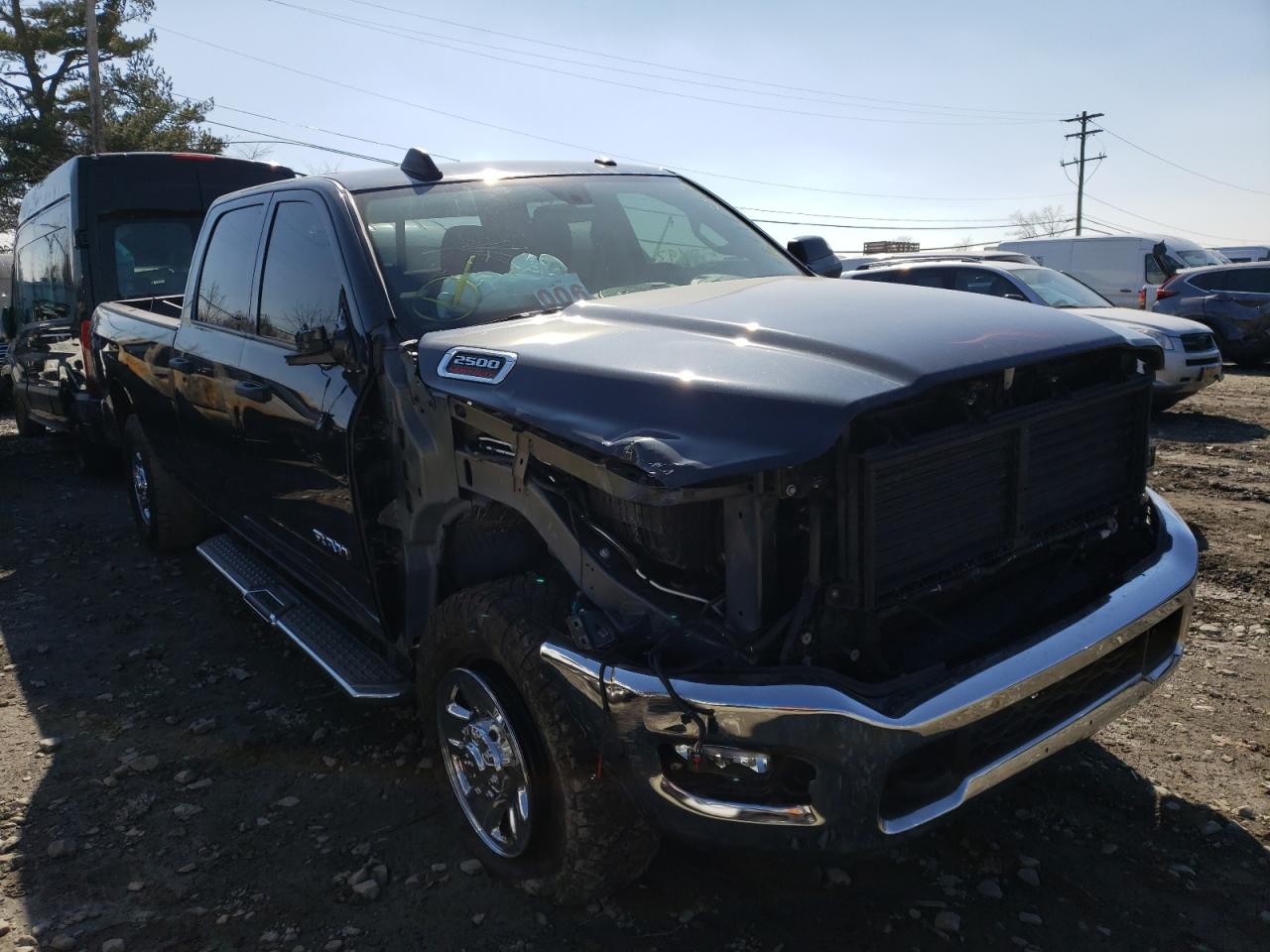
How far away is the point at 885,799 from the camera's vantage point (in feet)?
7.24

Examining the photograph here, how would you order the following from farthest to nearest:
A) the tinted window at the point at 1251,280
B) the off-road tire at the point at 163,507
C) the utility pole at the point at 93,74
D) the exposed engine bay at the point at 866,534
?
1. the utility pole at the point at 93,74
2. the tinted window at the point at 1251,280
3. the off-road tire at the point at 163,507
4. the exposed engine bay at the point at 866,534

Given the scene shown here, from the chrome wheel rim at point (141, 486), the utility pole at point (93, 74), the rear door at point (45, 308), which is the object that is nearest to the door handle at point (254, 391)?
the chrome wheel rim at point (141, 486)

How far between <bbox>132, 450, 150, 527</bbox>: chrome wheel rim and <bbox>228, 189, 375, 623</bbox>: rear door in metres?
2.17

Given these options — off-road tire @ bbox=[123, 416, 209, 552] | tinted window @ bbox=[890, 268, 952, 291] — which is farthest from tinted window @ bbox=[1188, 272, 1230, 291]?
off-road tire @ bbox=[123, 416, 209, 552]

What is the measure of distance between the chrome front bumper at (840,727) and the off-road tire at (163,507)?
437cm

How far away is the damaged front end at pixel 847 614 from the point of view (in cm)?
213

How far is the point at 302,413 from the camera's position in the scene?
353 centimetres

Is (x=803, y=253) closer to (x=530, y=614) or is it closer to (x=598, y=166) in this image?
(x=598, y=166)

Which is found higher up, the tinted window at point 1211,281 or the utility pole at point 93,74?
Answer: the utility pole at point 93,74

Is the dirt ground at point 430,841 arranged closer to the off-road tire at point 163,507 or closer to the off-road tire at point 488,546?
the off-road tire at point 488,546

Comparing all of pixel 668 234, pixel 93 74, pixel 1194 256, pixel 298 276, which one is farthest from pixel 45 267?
pixel 1194 256

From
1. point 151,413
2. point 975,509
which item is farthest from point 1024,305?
point 151,413

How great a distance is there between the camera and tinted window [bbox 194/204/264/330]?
13.8 ft

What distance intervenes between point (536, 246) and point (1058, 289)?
8717 mm
